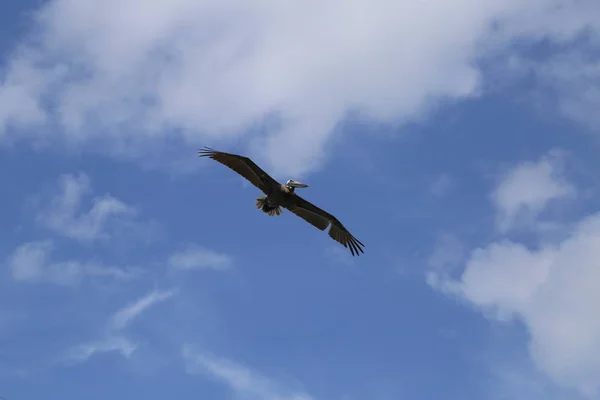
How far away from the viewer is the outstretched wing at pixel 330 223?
37.4 metres

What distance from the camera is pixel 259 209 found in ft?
119

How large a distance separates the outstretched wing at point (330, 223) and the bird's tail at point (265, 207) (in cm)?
96

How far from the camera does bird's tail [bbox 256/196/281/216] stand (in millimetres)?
36188

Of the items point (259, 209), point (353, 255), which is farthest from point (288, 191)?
point (353, 255)

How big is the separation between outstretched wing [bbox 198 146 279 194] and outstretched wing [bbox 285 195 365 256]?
2073 millimetres

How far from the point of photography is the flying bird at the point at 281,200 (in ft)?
113

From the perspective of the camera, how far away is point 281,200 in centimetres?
3638

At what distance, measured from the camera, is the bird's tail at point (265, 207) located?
119 ft

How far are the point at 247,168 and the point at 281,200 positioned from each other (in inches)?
91.0

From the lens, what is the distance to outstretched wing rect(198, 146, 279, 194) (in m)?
34.2

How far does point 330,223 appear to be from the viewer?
3806cm

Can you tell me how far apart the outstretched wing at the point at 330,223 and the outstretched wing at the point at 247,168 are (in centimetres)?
207

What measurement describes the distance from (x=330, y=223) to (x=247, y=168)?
16.8 feet

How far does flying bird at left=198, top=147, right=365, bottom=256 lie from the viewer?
34.6 meters
